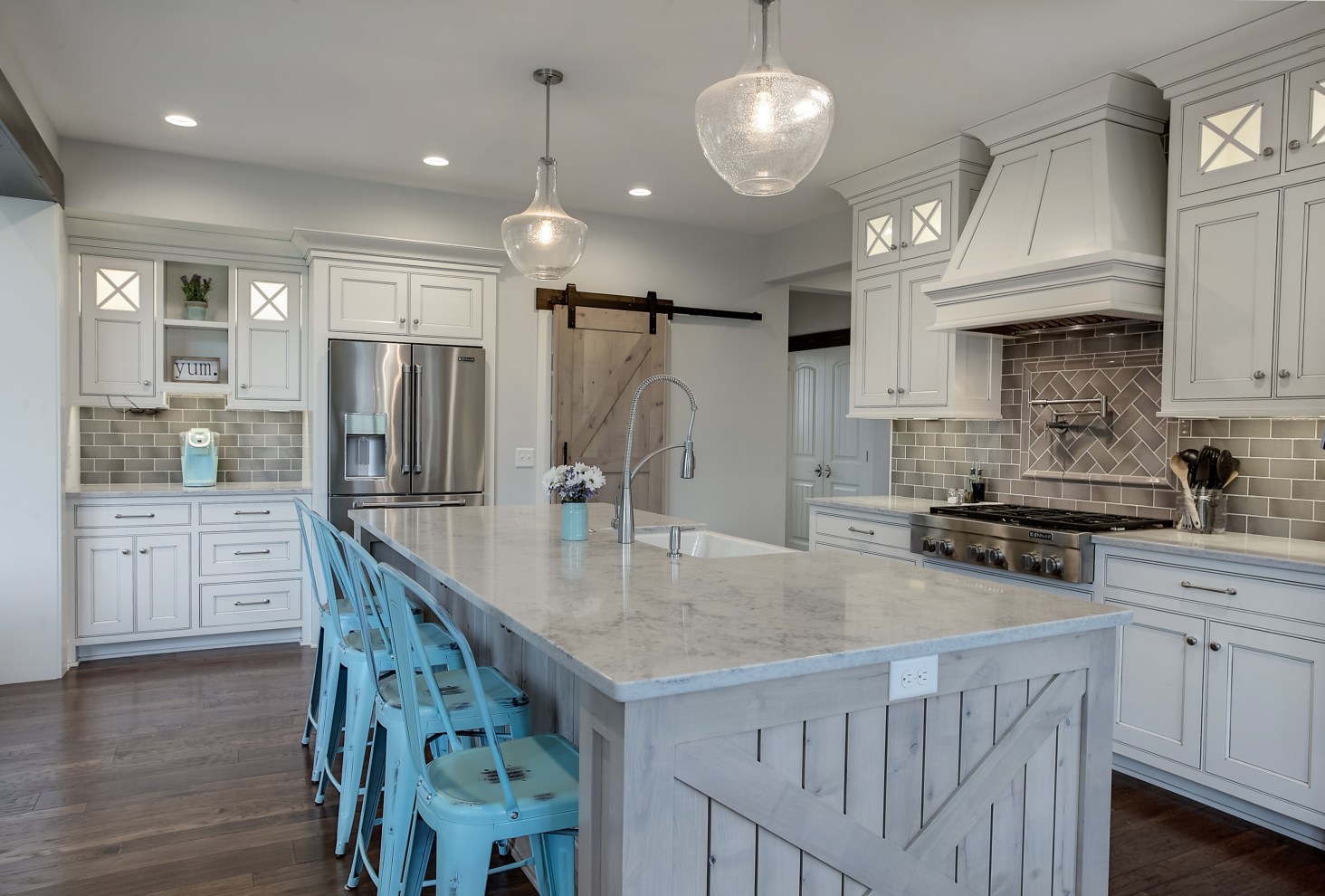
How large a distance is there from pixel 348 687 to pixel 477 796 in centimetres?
135

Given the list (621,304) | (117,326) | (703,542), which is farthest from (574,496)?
(117,326)

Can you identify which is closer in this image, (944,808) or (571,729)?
(944,808)

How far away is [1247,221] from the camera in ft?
10.4

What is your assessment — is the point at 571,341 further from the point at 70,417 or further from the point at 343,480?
the point at 70,417

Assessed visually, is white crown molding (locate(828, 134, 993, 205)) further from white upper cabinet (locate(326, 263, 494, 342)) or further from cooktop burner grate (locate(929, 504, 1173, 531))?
white upper cabinet (locate(326, 263, 494, 342))

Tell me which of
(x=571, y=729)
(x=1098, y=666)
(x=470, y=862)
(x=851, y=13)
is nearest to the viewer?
(x=470, y=862)

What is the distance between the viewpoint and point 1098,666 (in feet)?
6.05

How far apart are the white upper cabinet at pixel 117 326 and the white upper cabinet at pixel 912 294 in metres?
3.99

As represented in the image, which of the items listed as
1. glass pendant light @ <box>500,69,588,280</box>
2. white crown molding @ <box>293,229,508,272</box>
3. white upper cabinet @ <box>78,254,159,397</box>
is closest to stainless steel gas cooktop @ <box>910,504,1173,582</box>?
glass pendant light @ <box>500,69,588,280</box>

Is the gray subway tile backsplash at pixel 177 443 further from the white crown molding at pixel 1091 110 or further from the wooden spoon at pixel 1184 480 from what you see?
the wooden spoon at pixel 1184 480

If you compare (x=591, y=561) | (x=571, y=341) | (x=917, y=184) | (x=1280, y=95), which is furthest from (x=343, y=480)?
(x=1280, y=95)

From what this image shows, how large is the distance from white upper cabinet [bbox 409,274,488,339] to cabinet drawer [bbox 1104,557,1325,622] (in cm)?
372

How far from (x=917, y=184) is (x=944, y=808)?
12.0 feet

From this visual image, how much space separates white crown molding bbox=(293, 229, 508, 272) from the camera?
489 cm
